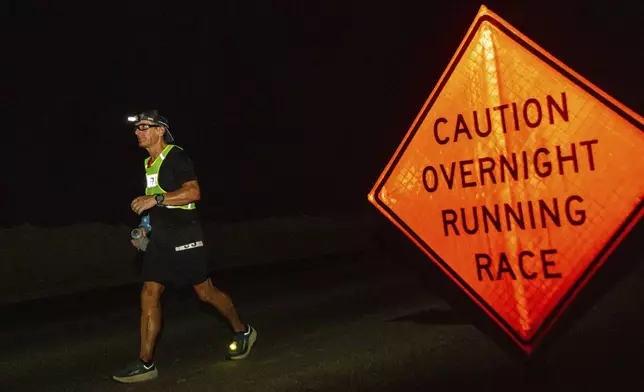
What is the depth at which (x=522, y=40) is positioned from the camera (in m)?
3.70

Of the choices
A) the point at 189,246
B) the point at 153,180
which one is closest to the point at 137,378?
the point at 189,246

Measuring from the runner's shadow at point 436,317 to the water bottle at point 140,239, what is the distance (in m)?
2.94

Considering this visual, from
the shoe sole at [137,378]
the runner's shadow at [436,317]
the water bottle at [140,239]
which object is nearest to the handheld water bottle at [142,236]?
the water bottle at [140,239]

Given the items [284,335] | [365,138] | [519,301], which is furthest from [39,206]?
[365,138]

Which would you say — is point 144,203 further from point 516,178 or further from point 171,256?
point 516,178

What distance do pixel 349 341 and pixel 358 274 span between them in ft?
17.4

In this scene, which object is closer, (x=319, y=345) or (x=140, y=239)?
(x=140, y=239)

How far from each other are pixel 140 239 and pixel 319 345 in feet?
6.29

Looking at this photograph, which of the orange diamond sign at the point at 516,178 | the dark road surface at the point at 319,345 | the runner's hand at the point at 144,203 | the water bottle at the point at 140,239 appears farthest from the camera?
the water bottle at the point at 140,239

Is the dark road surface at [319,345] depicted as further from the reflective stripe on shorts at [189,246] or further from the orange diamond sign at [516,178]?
the orange diamond sign at [516,178]

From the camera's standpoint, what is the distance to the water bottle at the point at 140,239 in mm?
5859

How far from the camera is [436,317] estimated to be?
25.6ft

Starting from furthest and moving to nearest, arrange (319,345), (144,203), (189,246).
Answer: (319,345) < (189,246) < (144,203)

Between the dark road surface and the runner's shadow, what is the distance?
0.02 meters
